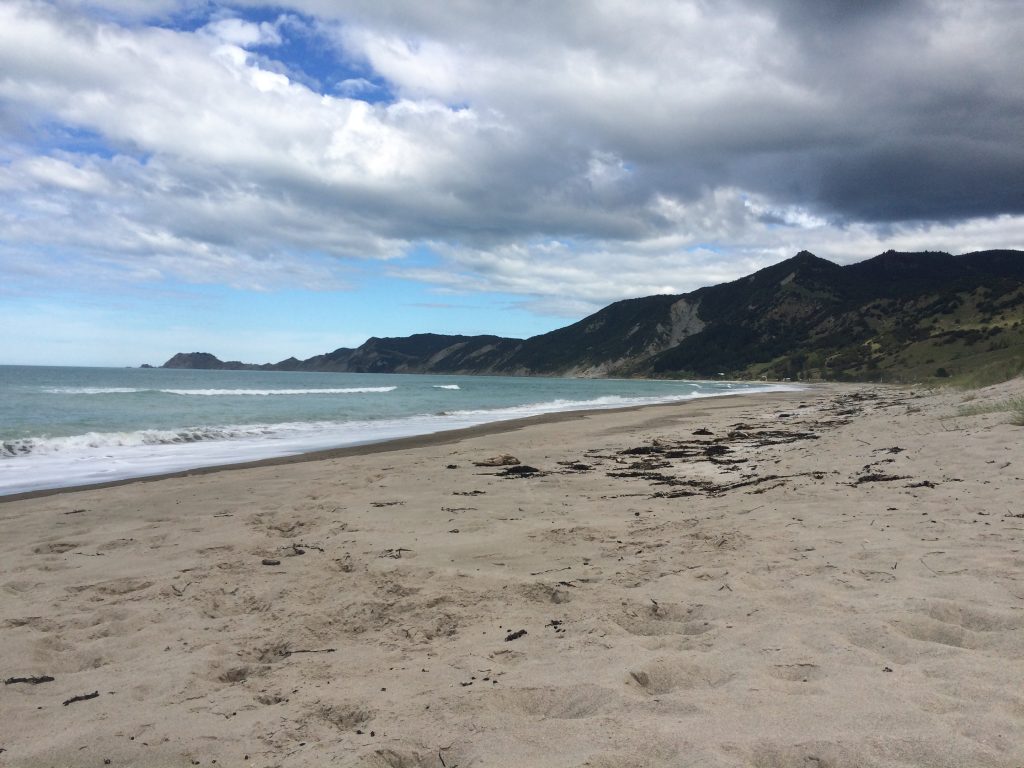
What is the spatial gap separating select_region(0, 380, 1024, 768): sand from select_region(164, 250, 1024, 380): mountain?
2172 centimetres

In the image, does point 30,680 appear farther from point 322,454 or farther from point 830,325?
point 830,325

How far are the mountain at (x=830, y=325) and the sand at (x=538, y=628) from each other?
2172 cm

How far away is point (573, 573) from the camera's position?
502cm

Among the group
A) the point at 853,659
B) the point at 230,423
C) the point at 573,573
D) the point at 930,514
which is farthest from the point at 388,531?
the point at 230,423

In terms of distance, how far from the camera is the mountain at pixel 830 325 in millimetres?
73688

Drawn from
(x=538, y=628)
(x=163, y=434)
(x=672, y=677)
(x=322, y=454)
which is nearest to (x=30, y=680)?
(x=538, y=628)

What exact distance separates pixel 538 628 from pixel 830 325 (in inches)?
5324

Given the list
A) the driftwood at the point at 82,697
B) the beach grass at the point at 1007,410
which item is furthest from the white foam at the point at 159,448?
the beach grass at the point at 1007,410

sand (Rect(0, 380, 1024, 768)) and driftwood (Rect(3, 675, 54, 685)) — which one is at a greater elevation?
sand (Rect(0, 380, 1024, 768))

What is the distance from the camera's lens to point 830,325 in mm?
123438

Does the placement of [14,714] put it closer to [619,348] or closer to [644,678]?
[644,678]

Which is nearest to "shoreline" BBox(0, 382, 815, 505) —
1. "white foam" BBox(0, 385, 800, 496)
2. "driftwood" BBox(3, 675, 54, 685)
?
"white foam" BBox(0, 385, 800, 496)

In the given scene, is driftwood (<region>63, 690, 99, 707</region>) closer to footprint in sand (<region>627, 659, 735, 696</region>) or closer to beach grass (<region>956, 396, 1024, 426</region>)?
footprint in sand (<region>627, 659, 735, 696</region>)

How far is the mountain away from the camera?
242 feet
